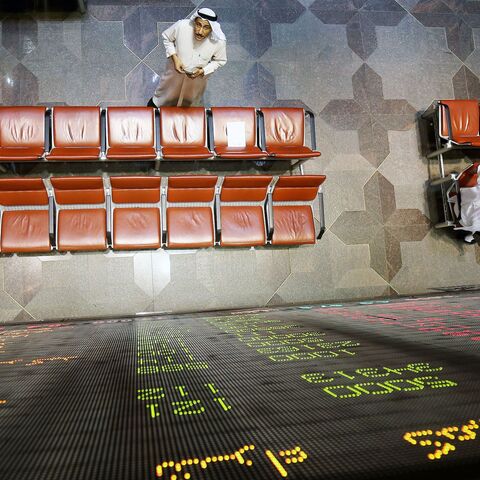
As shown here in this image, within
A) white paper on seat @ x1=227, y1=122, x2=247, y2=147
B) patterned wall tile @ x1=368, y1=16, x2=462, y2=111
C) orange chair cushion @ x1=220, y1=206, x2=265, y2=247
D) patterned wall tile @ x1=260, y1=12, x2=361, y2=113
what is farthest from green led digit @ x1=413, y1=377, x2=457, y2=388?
patterned wall tile @ x1=368, y1=16, x2=462, y2=111

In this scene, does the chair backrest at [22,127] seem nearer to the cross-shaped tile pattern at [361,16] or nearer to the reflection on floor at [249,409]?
the reflection on floor at [249,409]

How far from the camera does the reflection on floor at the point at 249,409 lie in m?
0.43

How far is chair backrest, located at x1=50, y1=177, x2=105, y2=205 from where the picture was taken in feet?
10.9

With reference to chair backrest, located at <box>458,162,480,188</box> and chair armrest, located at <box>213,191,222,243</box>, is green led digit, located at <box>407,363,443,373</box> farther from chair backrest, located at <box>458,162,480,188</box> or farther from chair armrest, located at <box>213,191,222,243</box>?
chair backrest, located at <box>458,162,480,188</box>

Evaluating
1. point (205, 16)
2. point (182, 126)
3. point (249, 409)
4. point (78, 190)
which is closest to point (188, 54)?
point (205, 16)

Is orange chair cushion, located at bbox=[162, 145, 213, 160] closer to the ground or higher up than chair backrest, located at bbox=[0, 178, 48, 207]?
higher up

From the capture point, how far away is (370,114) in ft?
14.8

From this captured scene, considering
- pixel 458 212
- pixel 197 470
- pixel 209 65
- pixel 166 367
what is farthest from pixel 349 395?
pixel 458 212

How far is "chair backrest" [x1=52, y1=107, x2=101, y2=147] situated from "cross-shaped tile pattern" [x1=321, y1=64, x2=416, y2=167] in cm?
243

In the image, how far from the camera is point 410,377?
27.9 inches

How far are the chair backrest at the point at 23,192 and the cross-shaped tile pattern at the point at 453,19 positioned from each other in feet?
15.5

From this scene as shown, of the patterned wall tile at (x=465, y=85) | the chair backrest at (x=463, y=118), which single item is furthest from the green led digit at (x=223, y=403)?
the patterned wall tile at (x=465, y=85)

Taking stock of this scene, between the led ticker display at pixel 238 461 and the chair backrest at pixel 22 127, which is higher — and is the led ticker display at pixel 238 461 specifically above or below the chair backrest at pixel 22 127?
below

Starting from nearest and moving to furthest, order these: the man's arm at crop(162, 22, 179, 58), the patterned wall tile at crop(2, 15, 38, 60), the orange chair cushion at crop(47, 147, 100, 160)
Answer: the orange chair cushion at crop(47, 147, 100, 160)
the man's arm at crop(162, 22, 179, 58)
the patterned wall tile at crop(2, 15, 38, 60)
